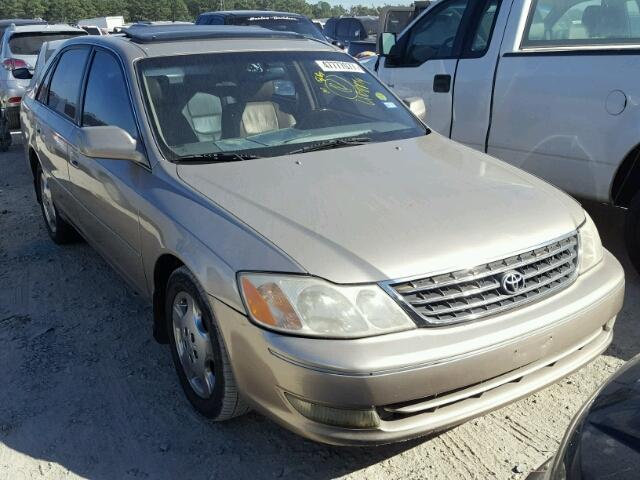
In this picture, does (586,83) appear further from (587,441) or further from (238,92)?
(587,441)

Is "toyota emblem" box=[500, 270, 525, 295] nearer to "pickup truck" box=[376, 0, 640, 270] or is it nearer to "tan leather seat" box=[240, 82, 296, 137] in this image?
"tan leather seat" box=[240, 82, 296, 137]

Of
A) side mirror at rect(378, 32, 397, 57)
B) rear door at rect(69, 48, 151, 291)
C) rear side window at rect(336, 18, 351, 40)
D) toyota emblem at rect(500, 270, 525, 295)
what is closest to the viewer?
toyota emblem at rect(500, 270, 525, 295)

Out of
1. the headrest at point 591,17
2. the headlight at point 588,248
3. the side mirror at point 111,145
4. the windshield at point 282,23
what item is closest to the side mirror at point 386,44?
the headrest at point 591,17

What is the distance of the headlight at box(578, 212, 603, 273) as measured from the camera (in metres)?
2.81

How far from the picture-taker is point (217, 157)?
3.22m

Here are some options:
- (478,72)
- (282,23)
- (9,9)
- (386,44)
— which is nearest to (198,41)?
(478,72)

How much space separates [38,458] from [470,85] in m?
3.87

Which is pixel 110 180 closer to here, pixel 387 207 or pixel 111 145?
pixel 111 145

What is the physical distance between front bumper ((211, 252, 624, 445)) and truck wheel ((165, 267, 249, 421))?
5.1 inches

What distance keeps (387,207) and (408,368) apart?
2.54 feet

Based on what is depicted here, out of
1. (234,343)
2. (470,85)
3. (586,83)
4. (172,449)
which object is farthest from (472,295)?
(470,85)

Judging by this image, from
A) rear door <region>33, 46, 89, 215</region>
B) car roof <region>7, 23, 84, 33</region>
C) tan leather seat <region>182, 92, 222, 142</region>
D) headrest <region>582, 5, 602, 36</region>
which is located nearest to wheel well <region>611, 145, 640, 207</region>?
headrest <region>582, 5, 602, 36</region>

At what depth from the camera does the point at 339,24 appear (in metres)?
20.1

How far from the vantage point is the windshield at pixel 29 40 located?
1138cm
